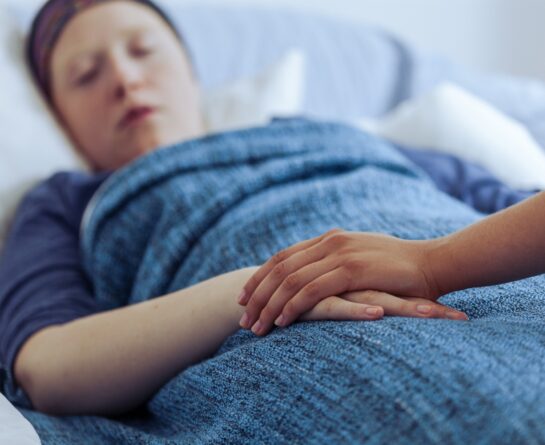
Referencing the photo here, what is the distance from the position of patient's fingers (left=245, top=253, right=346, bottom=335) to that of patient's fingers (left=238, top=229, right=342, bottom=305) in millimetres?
14

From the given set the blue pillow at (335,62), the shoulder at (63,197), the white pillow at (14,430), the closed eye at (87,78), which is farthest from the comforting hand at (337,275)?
the blue pillow at (335,62)

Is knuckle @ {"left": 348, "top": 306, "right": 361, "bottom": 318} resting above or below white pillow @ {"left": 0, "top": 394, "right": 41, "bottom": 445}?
above

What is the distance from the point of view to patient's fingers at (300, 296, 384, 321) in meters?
0.69

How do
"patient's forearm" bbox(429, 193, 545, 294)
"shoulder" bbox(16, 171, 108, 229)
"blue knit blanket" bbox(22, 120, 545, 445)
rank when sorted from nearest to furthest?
"blue knit blanket" bbox(22, 120, 545, 445)
"patient's forearm" bbox(429, 193, 545, 294)
"shoulder" bbox(16, 171, 108, 229)

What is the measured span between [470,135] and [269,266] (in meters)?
0.80

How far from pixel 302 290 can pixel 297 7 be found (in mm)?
1609

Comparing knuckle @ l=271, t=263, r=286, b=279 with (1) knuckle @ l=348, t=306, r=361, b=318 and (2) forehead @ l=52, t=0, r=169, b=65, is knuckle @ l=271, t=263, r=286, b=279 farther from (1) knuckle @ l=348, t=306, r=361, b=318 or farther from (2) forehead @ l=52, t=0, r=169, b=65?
(2) forehead @ l=52, t=0, r=169, b=65

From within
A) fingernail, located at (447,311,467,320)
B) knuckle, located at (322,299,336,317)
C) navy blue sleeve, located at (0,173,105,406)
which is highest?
fingernail, located at (447,311,467,320)

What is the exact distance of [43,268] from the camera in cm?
110

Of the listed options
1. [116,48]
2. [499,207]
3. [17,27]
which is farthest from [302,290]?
[17,27]

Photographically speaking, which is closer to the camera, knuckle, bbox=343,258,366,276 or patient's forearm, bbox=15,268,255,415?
knuckle, bbox=343,258,366,276

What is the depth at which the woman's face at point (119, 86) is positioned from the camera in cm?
140

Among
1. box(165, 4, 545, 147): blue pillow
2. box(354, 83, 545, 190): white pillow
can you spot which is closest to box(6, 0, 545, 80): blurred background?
box(165, 4, 545, 147): blue pillow

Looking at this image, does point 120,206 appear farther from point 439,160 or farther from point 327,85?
point 327,85
